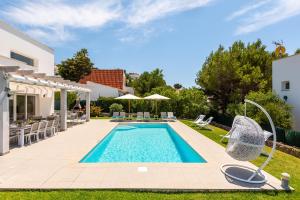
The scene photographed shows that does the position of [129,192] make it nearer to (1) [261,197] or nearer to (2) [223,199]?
(2) [223,199]

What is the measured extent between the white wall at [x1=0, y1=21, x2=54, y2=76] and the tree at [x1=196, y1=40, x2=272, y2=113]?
17.4 meters

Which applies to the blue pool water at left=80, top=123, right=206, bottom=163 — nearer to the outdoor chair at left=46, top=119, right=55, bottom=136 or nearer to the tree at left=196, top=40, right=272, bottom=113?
the outdoor chair at left=46, top=119, right=55, bottom=136

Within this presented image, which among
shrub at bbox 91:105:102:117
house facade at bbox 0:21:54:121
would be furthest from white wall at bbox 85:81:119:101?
house facade at bbox 0:21:54:121

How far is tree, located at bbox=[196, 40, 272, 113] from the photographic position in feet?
82.0

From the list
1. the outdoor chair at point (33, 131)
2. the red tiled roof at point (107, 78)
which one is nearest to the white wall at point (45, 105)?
the outdoor chair at point (33, 131)

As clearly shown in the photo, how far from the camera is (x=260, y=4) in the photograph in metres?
15.0

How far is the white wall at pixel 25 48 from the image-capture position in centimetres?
1616

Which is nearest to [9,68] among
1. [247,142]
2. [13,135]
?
[13,135]

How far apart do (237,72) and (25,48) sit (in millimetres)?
20001

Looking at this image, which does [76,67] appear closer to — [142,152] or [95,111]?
[95,111]

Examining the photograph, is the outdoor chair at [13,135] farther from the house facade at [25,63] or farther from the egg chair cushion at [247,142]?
the egg chair cushion at [247,142]

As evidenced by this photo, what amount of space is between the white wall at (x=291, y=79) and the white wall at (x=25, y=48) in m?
20.0

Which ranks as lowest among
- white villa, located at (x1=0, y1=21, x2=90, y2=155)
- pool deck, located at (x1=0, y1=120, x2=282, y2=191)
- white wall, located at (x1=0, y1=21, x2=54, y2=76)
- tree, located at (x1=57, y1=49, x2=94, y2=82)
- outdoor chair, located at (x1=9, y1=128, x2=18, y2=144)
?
pool deck, located at (x1=0, y1=120, x2=282, y2=191)

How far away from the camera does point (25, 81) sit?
1140 centimetres
